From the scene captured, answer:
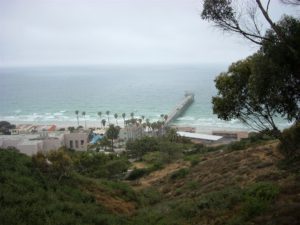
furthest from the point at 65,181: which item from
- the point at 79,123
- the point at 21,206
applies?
the point at 79,123

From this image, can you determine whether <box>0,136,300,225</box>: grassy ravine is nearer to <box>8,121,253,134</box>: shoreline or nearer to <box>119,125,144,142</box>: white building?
<box>119,125,144,142</box>: white building

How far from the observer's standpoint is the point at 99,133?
53062mm

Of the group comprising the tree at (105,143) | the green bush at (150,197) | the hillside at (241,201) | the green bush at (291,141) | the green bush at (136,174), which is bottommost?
the green bush at (136,174)

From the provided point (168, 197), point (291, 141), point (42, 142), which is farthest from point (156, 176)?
point (42, 142)

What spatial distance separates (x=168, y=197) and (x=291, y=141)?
243 inches

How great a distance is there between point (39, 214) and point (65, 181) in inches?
163

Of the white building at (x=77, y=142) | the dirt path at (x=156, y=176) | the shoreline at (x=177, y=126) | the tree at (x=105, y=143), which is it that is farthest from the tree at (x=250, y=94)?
the shoreline at (x=177, y=126)

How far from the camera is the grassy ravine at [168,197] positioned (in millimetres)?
7053

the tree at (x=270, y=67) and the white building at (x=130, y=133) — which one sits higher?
the tree at (x=270, y=67)

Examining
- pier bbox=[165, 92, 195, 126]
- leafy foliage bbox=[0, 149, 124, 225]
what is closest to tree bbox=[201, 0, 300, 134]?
leafy foliage bbox=[0, 149, 124, 225]

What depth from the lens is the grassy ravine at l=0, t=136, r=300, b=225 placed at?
7053 millimetres

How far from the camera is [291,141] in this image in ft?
25.3

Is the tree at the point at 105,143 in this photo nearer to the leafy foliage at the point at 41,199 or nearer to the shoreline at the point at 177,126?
the shoreline at the point at 177,126

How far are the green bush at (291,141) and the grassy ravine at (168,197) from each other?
744 mm
